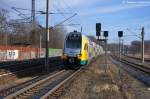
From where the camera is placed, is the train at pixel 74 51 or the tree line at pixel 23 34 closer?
the train at pixel 74 51

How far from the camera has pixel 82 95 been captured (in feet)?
53.1

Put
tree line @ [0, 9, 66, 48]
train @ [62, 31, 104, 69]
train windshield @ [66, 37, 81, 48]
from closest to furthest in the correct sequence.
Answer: train @ [62, 31, 104, 69] < train windshield @ [66, 37, 81, 48] < tree line @ [0, 9, 66, 48]

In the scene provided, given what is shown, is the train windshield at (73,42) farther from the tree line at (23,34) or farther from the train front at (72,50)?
the tree line at (23,34)

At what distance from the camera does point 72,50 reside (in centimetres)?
3381

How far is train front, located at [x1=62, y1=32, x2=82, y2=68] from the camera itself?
3328cm

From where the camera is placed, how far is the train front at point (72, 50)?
3328 centimetres

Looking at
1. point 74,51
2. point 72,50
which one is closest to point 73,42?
point 72,50

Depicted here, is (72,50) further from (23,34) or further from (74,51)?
(23,34)

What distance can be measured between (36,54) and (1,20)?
1027 centimetres

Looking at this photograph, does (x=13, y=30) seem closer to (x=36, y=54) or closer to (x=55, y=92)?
(x=36, y=54)

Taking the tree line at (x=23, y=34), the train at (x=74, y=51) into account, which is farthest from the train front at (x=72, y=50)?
the tree line at (x=23, y=34)

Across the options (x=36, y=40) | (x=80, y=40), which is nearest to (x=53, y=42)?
(x=36, y=40)

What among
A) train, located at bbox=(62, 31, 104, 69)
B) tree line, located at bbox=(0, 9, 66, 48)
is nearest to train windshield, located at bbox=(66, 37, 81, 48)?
train, located at bbox=(62, 31, 104, 69)

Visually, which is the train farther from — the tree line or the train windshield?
the tree line
